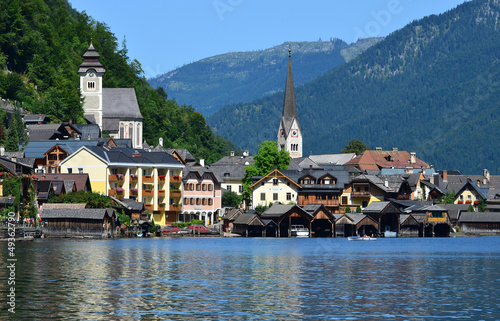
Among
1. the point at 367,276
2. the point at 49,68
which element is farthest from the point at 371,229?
the point at 367,276

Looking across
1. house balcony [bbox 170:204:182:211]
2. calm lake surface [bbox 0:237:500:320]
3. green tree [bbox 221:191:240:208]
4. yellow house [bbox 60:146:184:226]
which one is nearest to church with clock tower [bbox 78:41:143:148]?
green tree [bbox 221:191:240:208]

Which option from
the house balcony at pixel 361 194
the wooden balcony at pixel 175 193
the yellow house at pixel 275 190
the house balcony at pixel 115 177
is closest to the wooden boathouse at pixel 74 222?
the house balcony at pixel 115 177

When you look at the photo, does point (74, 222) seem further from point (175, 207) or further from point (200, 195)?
point (200, 195)

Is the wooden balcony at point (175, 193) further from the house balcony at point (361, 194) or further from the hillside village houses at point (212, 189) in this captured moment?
the house balcony at point (361, 194)

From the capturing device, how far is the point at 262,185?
146 meters

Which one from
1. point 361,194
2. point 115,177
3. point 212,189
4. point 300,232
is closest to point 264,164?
point 212,189

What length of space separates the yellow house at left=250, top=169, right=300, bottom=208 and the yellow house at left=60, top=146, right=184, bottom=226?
13490 mm

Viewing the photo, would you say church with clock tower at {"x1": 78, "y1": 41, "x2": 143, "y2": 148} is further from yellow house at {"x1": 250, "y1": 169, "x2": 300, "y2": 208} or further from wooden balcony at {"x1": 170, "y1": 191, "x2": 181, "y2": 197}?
yellow house at {"x1": 250, "y1": 169, "x2": 300, "y2": 208}

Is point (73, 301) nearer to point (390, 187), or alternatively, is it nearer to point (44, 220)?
point (44, 220)

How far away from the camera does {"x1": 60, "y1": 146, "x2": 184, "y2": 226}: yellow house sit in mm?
127250

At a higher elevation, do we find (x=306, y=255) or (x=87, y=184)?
(x=87, y=184)

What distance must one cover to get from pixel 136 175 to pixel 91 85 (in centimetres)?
4703

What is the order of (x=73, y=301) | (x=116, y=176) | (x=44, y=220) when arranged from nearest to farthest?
(x=73, y=301) → (x=44, y=220) → (x=116, y=176)

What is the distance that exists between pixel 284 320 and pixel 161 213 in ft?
329
